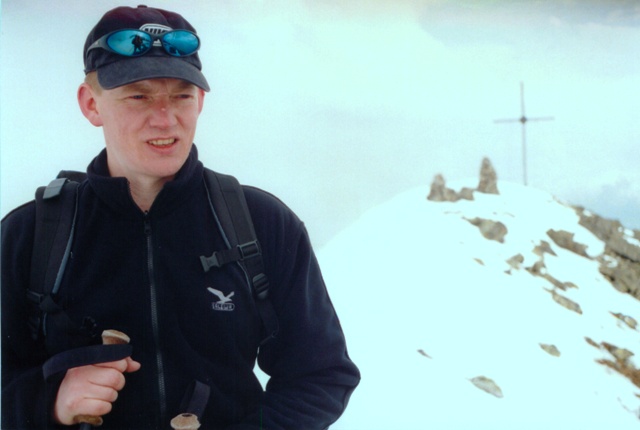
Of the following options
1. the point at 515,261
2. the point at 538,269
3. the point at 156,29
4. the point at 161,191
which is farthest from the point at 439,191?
the point at 156,29

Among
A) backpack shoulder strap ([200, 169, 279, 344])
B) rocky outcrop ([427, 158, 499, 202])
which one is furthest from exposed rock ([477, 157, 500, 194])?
backpack shoulder strap ([200, 169, 279, 344])

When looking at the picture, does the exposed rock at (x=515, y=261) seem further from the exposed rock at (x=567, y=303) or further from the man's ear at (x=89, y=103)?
the man's ear at (x=89, y=103)

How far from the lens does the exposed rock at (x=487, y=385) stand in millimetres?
3244

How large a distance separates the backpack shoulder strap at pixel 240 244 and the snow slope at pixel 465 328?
0.74 meters

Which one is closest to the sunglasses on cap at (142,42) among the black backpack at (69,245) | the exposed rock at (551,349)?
the black backpack at (69,245)

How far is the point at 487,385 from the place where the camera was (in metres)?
3.26

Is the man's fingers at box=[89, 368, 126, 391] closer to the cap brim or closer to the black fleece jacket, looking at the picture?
the black fleece jacket

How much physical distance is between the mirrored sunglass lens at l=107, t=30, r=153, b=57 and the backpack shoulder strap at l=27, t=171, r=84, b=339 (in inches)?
23.1

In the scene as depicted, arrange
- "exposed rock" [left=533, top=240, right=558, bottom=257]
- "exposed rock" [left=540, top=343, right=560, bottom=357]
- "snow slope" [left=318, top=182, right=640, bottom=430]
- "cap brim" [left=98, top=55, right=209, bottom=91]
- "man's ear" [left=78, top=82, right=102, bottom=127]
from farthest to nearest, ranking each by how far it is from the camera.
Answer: "exposed rock" [left=533, top=240, right=558, bottom=257] < "exposed rock" [left=540, top=343, right=560, bottom=357] < "snow slope" [left=318, top=182, right=640, bottom=430] < "man's ear" [left=78, top=82, right=102, bottom=127] < "cap brim" [left=98, top=55, right=209, bottom=91]

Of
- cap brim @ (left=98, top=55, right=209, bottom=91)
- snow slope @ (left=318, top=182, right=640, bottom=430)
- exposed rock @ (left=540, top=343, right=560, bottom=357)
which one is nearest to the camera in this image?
cap brim @ (left=98, top=55, right=209, bottom=91)

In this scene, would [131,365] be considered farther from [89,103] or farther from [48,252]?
[89,103]

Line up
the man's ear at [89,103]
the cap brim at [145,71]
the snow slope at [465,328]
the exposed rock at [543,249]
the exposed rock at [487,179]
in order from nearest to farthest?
the cap brim at [145,71] < the man's ear at [89,103] < the snow slope at [465,328] < the exposed rock at [487,179] < the exposed rock at [543,249]

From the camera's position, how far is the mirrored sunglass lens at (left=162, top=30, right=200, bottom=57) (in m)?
2.36

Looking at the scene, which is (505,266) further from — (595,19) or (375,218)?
(595,19)
